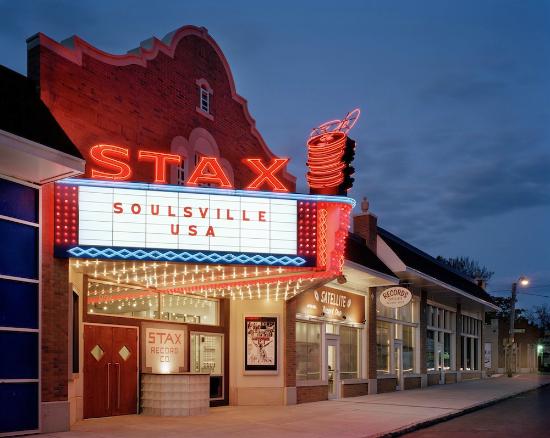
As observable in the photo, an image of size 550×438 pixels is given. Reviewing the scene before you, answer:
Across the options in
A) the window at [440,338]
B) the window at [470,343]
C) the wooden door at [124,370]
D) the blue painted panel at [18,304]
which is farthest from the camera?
the window at [470,343]

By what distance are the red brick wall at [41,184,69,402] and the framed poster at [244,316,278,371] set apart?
25.1 ft

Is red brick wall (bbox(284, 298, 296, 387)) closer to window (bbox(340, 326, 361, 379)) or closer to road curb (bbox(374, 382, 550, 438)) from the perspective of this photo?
window (bbox(340, 326, 361, 379))

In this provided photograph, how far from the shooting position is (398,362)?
29.4 m

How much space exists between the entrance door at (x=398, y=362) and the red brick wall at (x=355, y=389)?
373cm

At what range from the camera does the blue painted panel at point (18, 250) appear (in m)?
12.5

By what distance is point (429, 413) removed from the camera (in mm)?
18844

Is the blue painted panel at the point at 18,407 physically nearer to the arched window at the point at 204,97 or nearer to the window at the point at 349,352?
the arched window at the point at 204,97

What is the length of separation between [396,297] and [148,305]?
33.3 ft

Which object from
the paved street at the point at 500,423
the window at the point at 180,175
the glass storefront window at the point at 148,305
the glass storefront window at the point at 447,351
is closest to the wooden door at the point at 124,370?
the glass storefront window at the point at 148,305

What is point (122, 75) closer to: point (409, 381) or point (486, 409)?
point (486, 409)

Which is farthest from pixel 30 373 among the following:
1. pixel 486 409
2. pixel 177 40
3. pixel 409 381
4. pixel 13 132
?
pixel 409 381

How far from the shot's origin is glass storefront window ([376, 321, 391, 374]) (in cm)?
2738

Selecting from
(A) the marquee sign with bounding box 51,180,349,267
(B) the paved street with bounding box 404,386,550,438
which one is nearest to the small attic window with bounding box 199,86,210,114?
(A) the marquee sign with bounding box 51,180,349,267

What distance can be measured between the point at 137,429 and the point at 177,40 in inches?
383
